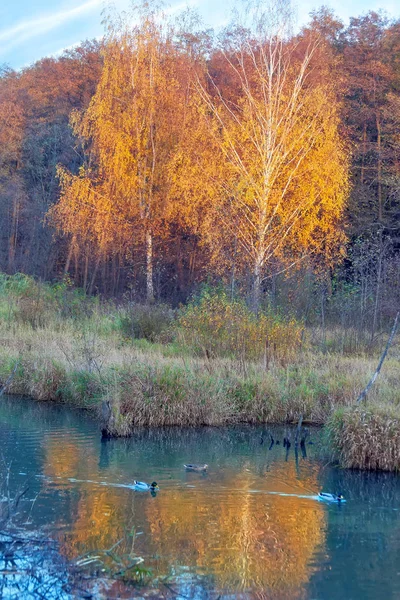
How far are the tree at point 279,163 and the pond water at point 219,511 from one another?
8.32 meters

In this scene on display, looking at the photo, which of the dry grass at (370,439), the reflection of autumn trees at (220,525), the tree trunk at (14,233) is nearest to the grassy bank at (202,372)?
the dry grass at (370,439)

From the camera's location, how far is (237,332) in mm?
15102

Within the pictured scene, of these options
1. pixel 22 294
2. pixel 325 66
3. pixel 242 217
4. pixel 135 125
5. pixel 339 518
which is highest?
pixel 325 66

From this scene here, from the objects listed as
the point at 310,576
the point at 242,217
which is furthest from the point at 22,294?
the point at 310,576

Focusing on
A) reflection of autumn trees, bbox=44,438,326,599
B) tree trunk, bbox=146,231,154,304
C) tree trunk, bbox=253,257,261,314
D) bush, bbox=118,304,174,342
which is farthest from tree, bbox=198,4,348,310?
reflection of autumn trees, bbox=44,438,326,599

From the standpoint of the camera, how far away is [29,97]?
33469 mm

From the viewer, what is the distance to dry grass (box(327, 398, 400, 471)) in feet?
30.5

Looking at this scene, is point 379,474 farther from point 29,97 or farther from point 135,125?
point 29,97

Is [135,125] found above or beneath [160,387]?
above

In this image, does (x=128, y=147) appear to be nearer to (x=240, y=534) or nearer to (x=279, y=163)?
(x=279, y=163)

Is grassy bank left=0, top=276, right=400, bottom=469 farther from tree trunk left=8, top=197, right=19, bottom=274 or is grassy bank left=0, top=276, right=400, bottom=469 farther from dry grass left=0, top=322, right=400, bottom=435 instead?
tree trunk left=8, top=197, right=19, bottom=274

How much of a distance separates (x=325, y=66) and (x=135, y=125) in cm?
610

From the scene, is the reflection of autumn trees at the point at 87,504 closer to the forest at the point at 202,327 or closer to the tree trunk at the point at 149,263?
the forest at the point at 202,327

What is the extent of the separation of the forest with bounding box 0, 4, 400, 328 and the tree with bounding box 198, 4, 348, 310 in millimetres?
61
